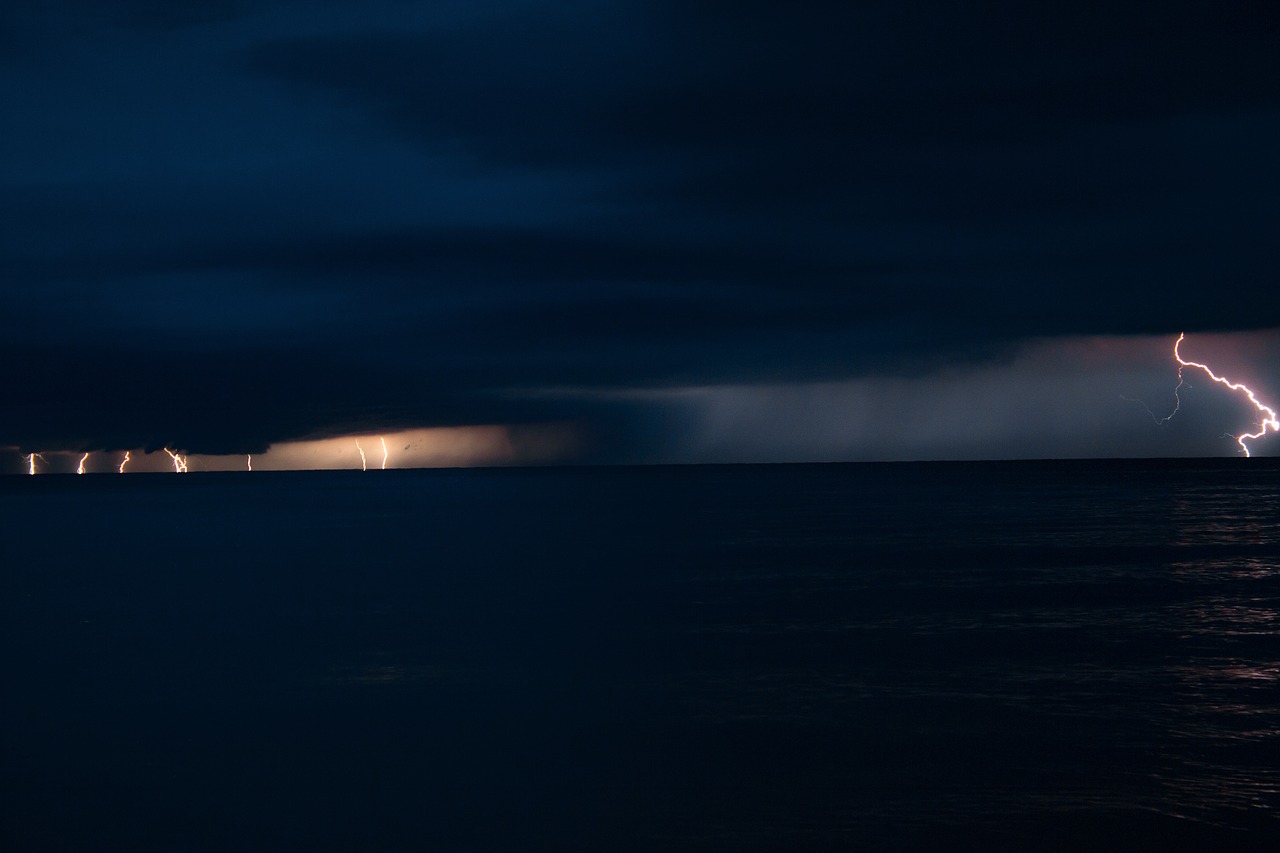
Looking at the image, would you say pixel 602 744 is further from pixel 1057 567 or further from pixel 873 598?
pixel 1057 567

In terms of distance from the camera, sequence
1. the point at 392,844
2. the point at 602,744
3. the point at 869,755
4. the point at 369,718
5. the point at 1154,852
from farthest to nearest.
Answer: the point at 369,718 < the point at 602,744 < the point at 869,755 < the point at 392,844 < the point at 1154,852

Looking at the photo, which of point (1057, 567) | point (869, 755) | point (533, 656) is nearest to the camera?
point (869, 755)

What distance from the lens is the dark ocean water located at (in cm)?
1488

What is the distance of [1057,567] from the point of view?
44.3 metres

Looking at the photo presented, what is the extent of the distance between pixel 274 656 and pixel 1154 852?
20666mm

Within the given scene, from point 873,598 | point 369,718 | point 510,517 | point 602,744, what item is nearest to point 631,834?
point 602,744

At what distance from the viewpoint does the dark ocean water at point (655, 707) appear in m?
14.9

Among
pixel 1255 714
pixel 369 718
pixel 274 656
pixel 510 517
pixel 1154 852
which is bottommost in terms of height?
pixel 1154 852

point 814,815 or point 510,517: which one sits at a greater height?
point 510,517

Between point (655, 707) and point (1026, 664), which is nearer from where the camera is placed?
point (655, 707)

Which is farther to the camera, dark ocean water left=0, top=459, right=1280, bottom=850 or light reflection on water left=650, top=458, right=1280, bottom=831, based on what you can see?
light reflection on water left=650, top=458, right=1280, bottom=831

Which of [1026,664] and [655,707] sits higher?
[1026,664]

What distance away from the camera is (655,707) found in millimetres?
21219

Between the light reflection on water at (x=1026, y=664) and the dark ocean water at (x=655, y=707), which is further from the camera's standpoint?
the light reflection on water at (x=1026, y=664)
